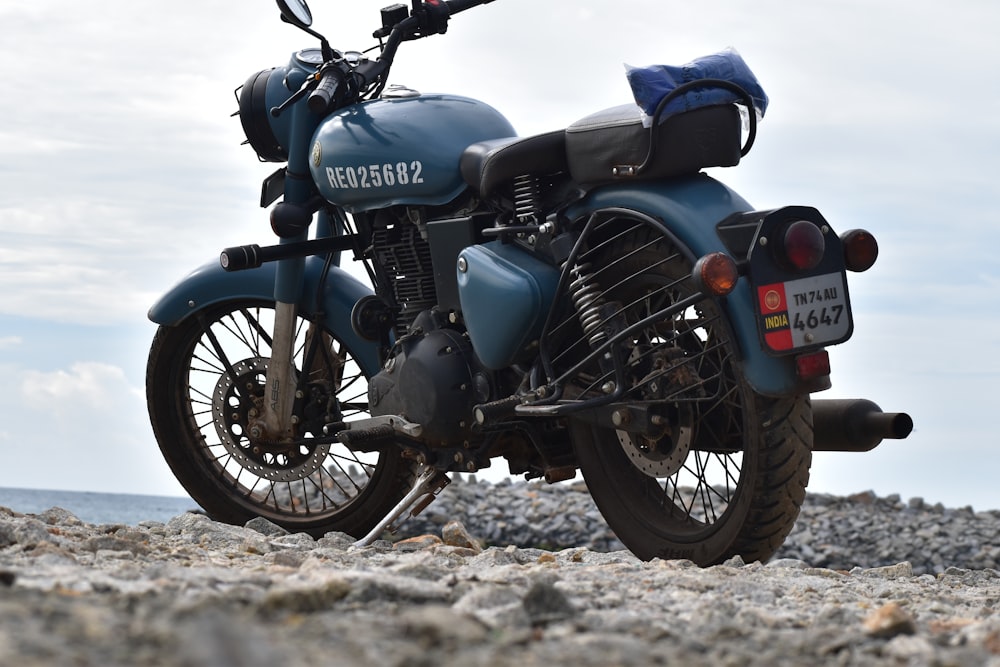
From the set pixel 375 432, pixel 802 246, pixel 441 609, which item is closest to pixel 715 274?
pixel 802 246

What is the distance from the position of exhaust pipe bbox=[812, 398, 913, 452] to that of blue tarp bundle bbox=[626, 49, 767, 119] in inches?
41.6

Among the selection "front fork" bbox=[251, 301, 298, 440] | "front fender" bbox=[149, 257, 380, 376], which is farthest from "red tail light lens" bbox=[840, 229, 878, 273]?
"front fork" bbox=[251, 301, 298, 440]

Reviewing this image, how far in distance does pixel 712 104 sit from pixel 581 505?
24.7 ft

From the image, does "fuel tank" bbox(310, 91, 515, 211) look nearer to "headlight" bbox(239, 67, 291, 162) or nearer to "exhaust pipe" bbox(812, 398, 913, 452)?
"headlight" bbox(239, 67, 291, 162)

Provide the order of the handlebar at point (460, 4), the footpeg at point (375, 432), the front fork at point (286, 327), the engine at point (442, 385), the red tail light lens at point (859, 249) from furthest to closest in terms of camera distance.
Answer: the front fork at point (286, 327) → the handlebar at point (460, 4) → the footpeg at point (375, 432) → the engine at point (442, 385) → the red tail light lens at point (859, 249)

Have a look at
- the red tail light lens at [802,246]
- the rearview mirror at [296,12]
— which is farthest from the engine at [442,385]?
the rearview mirror at [296,12]

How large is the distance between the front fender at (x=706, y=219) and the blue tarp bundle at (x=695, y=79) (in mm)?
261

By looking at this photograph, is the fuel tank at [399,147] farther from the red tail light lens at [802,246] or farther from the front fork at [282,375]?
the red tail light lens at [802,246]

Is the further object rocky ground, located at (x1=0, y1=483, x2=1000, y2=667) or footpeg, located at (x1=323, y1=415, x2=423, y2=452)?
footpeg, located at (x1=323, y1=415, x2=423, y2=452)

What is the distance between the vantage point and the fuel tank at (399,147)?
527cm

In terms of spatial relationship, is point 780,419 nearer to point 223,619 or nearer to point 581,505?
point 223,619

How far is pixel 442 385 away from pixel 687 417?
1026 millimetres

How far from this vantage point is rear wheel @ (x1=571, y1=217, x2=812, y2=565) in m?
4.30

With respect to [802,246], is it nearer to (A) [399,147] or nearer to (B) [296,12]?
(A) [399,147]
